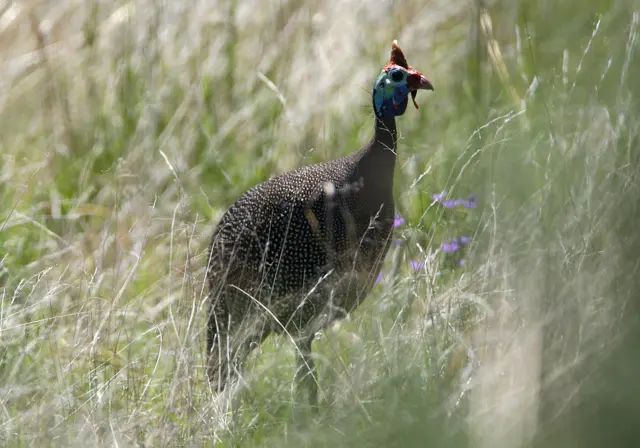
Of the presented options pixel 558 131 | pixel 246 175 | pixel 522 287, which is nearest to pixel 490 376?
pixel 522 287

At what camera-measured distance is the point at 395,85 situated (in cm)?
268

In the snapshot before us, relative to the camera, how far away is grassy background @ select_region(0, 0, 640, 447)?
2.98 feet

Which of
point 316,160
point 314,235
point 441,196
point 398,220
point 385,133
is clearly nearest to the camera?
point 441,196

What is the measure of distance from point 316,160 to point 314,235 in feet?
3.51

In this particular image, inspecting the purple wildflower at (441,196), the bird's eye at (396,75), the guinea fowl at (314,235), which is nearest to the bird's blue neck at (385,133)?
the guinea fowl at (314,235)

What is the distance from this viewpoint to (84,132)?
3.79 metres

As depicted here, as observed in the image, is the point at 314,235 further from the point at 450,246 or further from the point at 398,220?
the point at 398,220

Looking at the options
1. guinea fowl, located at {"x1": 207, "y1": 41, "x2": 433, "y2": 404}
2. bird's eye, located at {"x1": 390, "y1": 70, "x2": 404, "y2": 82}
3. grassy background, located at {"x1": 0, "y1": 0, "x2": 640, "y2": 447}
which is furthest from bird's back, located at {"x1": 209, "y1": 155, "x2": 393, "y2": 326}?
bird's eye, located at {"x1": 390, "y1": 70, "x2": 404, "y2": 82}

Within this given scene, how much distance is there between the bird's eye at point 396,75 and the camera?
266cm

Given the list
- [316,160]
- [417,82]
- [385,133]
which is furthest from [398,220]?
[316,160]

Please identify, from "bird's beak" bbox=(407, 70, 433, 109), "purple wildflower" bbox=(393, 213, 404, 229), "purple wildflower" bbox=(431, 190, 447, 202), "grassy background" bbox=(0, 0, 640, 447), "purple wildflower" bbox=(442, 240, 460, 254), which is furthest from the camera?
"purple wildflower" bbox=(393, 213, 404, 229)

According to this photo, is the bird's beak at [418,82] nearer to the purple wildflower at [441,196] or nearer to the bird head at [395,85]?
the bird head at [395,85]

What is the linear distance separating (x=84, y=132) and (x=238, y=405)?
197cm

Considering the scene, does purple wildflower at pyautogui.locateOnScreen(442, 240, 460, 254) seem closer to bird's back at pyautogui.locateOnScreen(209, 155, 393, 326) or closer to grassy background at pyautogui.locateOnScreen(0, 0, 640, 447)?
grassy background at pyautogui.locateOnScreen(0, 0, 640, 447)
